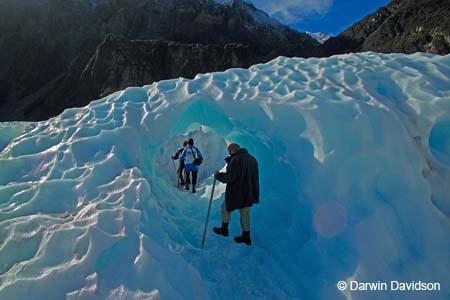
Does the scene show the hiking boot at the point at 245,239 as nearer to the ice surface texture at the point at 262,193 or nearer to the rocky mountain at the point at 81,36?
the ice surface texture at the point at 262,193

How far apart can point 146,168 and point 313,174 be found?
8.45ft

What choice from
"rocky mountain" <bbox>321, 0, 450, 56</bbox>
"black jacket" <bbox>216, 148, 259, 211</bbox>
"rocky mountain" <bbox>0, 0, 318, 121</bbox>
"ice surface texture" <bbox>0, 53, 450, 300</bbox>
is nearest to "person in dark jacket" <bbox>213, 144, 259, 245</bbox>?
"black jacket" <bbox>216, 148, 259, 211</bbox>

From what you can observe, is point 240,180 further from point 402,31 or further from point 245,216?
point 402,31

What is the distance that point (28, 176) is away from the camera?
14.9 feet

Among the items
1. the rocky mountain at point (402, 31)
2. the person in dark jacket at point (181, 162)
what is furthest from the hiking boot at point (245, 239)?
the rocky mountain at point (402, 31)

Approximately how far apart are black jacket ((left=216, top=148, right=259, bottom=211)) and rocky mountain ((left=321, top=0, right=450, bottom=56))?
109 ft

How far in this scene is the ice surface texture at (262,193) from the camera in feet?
10.6

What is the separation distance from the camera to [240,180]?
402cm

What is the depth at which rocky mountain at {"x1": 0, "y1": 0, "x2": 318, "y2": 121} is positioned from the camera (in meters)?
47.9

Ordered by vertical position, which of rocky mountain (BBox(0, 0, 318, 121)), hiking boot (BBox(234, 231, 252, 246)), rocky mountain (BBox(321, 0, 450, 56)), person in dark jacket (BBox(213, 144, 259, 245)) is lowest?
hiking boot (BBox(234, 231, 252, 246))

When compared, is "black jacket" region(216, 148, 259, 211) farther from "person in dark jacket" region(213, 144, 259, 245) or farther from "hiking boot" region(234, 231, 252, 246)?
"hiking boot" region(234, 231, 252, 246)

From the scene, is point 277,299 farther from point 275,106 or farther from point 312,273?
point 275,106

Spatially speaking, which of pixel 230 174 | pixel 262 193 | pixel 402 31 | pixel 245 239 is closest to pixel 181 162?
→ pixel 262 193

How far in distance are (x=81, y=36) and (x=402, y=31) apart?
178 feet
